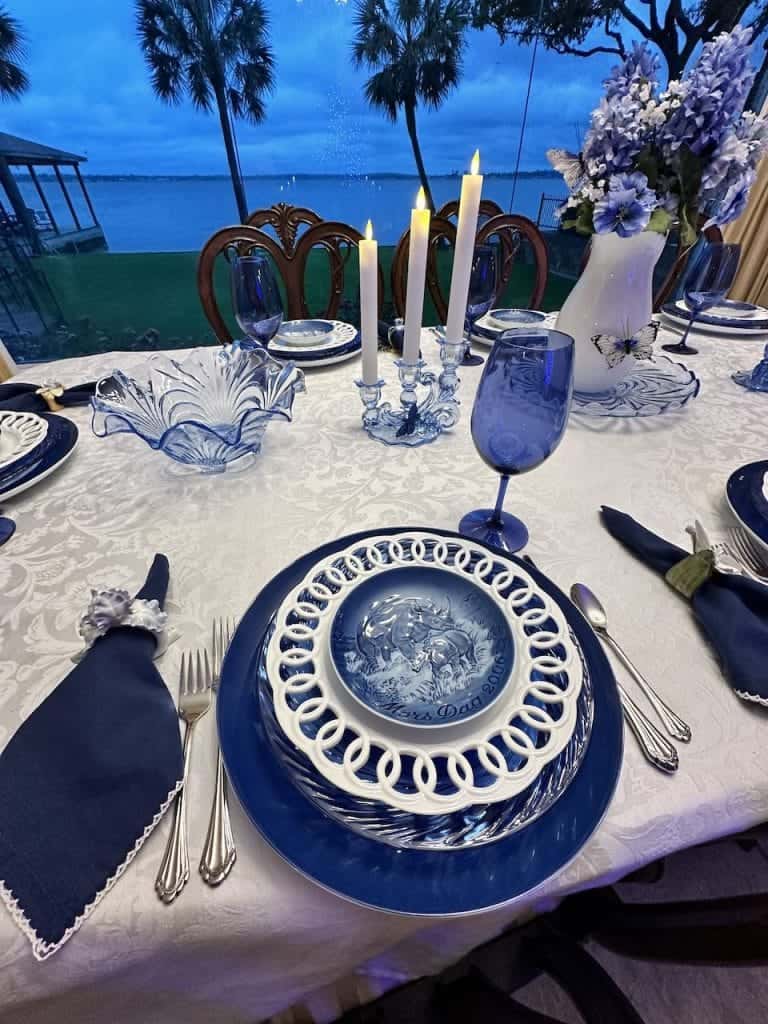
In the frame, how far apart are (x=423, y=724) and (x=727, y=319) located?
3.76 ft

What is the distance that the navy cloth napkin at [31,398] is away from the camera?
0.62 meters

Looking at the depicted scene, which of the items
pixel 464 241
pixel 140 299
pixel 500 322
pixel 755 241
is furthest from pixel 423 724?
pixel 140 299

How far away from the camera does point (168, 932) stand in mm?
226

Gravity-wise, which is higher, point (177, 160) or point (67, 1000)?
point (177, 160)

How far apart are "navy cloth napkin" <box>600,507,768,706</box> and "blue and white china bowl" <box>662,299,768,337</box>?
763 millimetres

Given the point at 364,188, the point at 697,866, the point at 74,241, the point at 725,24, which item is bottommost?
the point at 697,866

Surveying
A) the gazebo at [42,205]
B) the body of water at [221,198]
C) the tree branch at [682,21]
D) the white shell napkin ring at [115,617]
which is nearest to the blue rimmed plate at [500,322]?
the white shell napkin ring at [115,617]

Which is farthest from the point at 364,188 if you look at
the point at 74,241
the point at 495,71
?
the point at 74,241

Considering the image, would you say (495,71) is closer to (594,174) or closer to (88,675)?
(594,174)

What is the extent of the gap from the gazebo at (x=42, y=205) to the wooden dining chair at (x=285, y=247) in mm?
1789

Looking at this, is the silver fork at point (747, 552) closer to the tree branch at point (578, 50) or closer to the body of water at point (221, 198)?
the body of water at point (221, 198)

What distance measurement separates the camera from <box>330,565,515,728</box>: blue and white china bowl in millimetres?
281

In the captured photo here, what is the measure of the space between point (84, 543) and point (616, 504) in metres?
0.55

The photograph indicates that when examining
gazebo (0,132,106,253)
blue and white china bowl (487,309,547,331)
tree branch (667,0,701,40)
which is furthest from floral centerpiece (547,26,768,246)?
gazebo (0,132,106,253)
